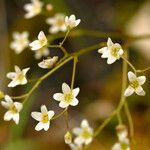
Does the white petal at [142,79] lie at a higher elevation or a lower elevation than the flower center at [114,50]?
lower

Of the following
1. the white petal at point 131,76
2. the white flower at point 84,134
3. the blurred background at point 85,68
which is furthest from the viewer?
the blurred background at point 85,68

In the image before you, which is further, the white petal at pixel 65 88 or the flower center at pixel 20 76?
the flower center at pixel 20 76

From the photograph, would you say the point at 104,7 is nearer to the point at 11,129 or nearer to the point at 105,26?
the point at 105,26

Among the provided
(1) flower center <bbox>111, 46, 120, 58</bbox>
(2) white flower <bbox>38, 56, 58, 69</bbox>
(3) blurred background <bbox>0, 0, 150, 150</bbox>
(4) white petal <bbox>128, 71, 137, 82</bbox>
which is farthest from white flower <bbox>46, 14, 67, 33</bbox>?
(4) white petal <bbox>128, 71, 137, 82</bbox>

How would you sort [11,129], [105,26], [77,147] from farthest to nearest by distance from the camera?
[105,26] → [11,129] → [77,147]

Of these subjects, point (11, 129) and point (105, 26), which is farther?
point (105, 26)

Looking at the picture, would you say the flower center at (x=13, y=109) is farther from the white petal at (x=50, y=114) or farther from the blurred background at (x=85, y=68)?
the blurred background at (x=85, y=68)

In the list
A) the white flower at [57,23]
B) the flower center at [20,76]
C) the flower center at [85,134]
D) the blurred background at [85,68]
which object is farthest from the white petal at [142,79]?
the blurred background at [85,68]

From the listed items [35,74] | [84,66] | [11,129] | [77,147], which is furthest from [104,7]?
[77,147]
